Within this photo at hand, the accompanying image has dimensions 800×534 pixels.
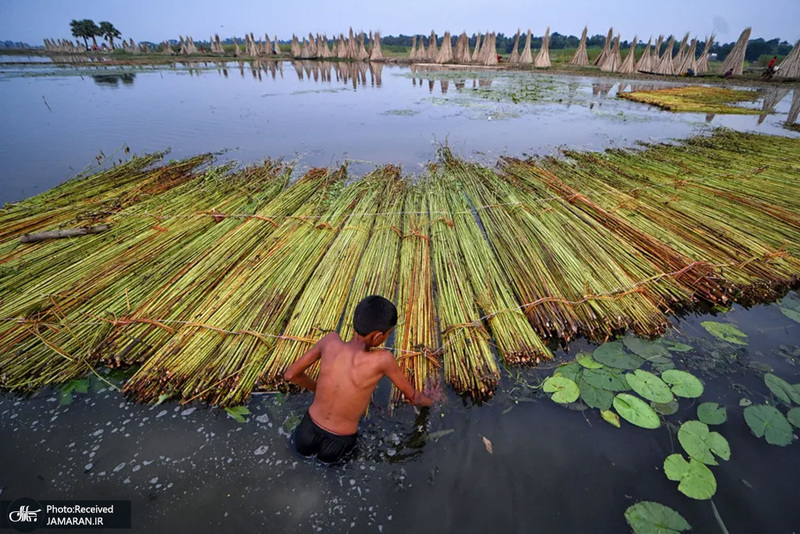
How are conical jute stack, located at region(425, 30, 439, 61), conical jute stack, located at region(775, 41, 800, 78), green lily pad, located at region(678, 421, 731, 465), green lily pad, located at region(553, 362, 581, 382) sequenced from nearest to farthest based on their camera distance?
green lily pad, located at region(678, 421, 731, 465)
green lily pad, located at region(553, 362, 581, 382)
conical jute stack, located at region(775, 41, 800, 78)
conical jute stack, located at region(425, 30, 439, 61)

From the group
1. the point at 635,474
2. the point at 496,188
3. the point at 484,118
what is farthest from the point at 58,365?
the point at 484,118

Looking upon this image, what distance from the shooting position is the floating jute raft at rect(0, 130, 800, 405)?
283cm

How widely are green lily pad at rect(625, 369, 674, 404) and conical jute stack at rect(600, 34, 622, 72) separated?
33365 mm

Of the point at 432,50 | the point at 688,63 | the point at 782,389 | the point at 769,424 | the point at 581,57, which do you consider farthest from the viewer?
the point at 432,50

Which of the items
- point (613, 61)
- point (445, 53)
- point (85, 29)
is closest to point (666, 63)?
point (613, 61)

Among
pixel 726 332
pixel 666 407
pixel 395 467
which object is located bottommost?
pixel 395 467

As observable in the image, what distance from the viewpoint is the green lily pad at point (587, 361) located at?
302cm

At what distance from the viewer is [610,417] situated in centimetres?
263

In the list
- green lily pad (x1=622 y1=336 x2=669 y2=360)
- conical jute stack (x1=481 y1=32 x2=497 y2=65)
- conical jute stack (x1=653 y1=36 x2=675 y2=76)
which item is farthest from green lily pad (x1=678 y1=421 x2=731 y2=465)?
conical jute stack (x1=481 y1=32 x2=497 y2=65)

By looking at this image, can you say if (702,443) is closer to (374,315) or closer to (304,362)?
(374,315)

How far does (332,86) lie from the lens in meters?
20.6

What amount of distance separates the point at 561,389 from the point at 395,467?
1543 millimetres

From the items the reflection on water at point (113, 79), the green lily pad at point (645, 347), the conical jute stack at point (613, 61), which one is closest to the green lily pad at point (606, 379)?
the green lily pad at point (645, 347)

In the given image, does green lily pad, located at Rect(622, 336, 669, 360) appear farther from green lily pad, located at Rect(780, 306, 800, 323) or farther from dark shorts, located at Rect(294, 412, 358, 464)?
dark shorts, located at Rect(294, 412, 358, 464)
